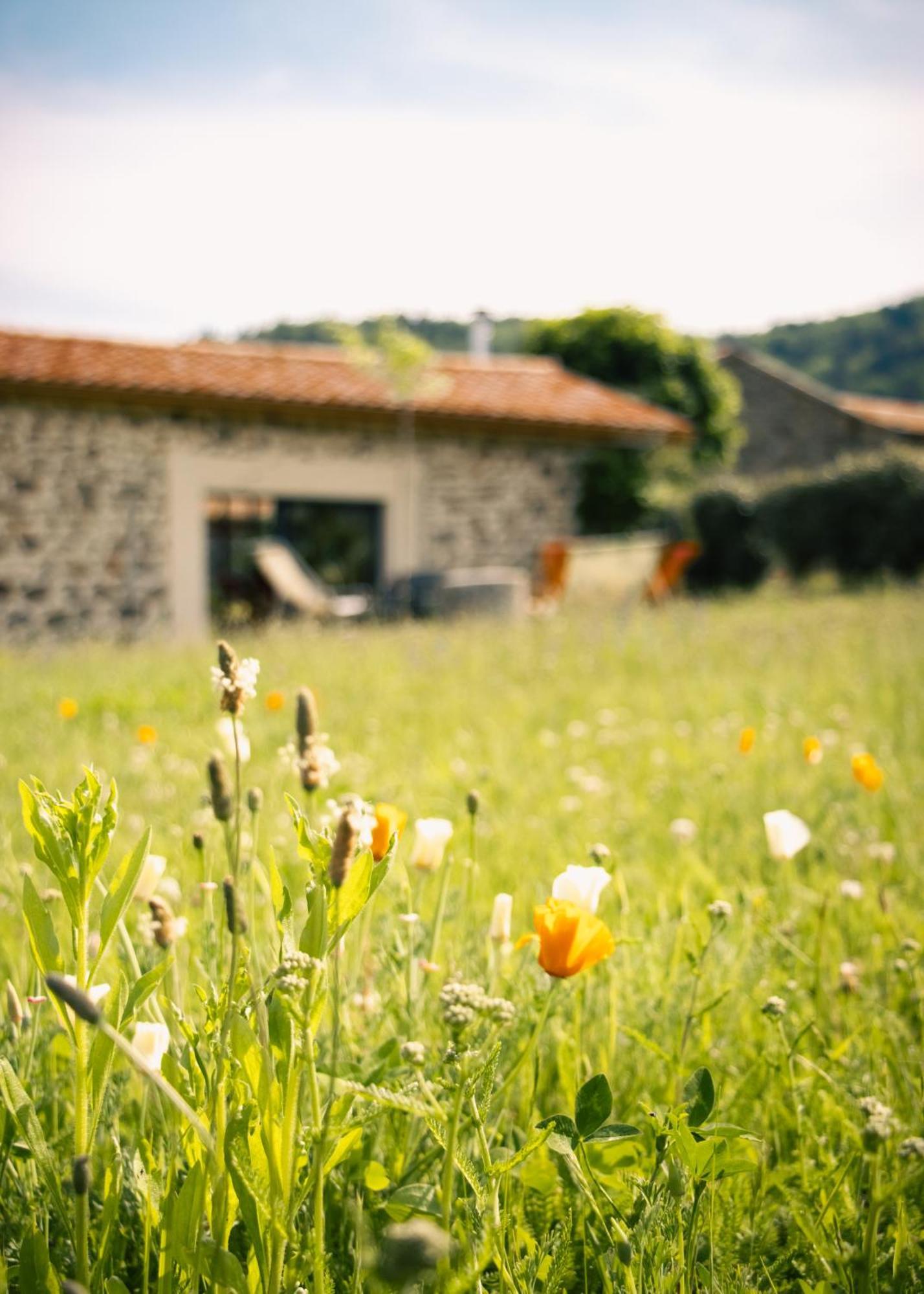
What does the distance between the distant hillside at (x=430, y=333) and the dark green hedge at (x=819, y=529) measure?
5651 millimetres

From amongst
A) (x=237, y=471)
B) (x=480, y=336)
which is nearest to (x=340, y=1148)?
(x=237, y=471)

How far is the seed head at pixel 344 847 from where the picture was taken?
0.79m

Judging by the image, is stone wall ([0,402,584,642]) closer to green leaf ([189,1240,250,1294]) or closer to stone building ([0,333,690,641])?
stone building ([0,333,690,641])

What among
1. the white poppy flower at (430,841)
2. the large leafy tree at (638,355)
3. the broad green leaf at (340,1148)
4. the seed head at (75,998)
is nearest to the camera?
the seed head at (75,998)

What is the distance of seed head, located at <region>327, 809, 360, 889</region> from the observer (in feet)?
2.59

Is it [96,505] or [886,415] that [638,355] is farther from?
[96,505]

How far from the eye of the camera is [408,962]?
53.1 inches

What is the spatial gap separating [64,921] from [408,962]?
3.96ft

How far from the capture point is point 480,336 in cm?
1739

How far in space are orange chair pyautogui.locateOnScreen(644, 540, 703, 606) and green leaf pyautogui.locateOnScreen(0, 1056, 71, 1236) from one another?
11.6m

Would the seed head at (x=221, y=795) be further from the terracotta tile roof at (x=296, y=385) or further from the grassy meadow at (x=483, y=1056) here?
the terracotta tile roof at (x=296, y=385)

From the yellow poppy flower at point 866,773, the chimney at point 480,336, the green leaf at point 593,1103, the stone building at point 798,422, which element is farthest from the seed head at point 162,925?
the stone building at point 798,422

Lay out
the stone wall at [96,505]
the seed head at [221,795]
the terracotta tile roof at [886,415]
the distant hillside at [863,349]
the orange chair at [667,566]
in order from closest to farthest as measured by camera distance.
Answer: the seed head at [221,795], the stone wall at [96,505], the orange chair at [667,566], the terracotta tile roof at [886,415], the distant hillside at [863,349]

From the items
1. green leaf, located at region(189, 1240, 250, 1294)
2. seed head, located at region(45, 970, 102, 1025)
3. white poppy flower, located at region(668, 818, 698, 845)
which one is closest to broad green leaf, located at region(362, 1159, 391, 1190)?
green leaf, located at region(189, 1240, 250, 1294)
